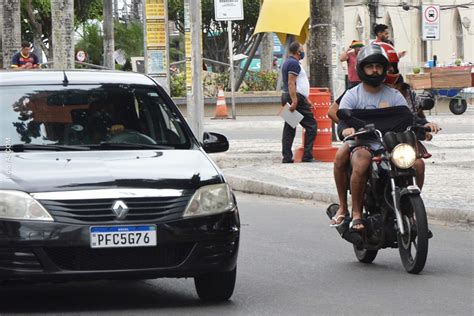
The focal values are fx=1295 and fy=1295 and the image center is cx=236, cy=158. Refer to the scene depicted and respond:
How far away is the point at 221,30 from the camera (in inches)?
2731

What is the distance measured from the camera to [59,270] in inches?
293

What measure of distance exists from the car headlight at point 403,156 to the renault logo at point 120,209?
2358mm

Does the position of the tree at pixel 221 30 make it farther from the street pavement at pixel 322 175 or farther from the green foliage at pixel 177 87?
the street pavement at pixel 322 175

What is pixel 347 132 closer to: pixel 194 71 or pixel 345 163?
pixel 345 163

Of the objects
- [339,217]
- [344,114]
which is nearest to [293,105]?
[339,217]

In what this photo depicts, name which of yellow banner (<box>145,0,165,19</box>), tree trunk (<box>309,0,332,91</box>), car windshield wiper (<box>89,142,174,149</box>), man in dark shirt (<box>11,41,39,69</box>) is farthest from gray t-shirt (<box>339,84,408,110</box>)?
man in dark shirt (<box>11,41,39,69</box>)

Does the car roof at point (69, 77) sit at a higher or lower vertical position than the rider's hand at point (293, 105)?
higher

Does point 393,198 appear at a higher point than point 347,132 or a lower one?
lower

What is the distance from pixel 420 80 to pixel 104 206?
31.3m

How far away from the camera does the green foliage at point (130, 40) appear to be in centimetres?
6284

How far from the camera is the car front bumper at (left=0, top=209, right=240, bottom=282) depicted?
290 inches

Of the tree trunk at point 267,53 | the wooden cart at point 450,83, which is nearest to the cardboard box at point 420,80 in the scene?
the wooden cart at point 450,83

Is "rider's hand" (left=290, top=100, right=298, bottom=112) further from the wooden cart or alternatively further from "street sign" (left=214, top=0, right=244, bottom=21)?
the wooden cart

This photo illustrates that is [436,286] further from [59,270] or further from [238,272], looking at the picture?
[59,270]
